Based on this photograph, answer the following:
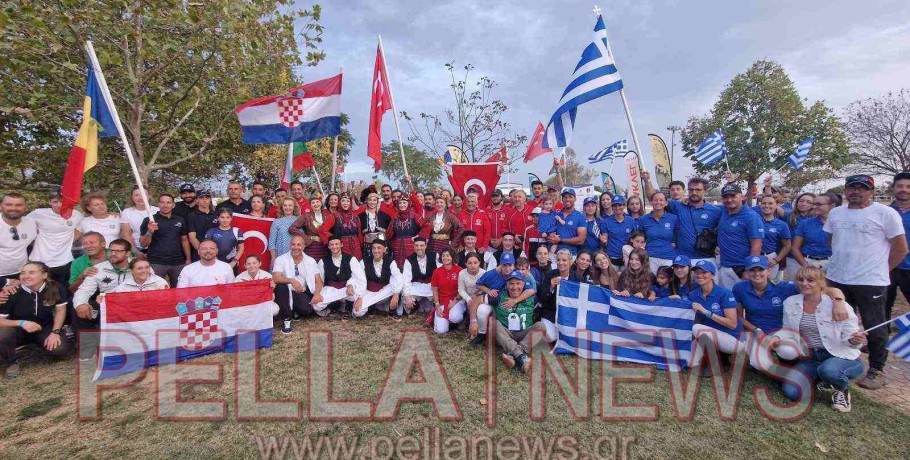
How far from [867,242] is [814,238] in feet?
4.39

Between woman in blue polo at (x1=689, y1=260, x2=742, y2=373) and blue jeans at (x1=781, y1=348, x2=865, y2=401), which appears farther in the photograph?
woman in blue polo at (x1=689, y1=260, x2=742, y2=373)

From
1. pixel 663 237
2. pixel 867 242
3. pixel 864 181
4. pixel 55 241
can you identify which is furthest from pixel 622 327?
pixel 55 241

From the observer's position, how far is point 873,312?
13.1 ft

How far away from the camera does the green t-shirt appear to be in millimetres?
4820

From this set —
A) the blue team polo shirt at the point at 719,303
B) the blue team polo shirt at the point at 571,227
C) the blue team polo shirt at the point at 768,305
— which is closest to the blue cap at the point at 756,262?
the blue team polo shirt at the point at 768,305

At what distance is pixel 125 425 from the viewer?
11.2 ft

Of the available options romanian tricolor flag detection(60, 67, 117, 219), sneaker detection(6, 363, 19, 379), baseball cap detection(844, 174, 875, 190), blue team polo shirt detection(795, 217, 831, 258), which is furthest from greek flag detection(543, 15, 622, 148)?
sneaker detection(6, 363, 19, 379)

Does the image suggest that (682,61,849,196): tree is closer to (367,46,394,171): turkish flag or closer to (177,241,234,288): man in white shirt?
(367,46,394,171): turkish flag

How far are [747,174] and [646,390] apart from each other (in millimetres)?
28432

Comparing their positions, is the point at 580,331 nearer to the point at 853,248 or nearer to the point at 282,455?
the point at 853,248

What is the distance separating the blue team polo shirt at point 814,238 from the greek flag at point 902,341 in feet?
6.40

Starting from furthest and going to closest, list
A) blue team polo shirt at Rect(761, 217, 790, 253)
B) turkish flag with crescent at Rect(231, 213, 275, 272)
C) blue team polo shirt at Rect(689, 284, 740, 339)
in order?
turkish flag with crescent at Rect(231, 213, 275, 272) < blue team polo shirt at Rect(761, 217, 790, 253) < blue team polo shirt at Rect(689, 284, 740, 339)

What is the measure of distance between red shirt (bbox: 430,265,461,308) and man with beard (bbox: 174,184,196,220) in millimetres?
3901

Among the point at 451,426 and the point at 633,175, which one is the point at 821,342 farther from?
the point at 633,175
